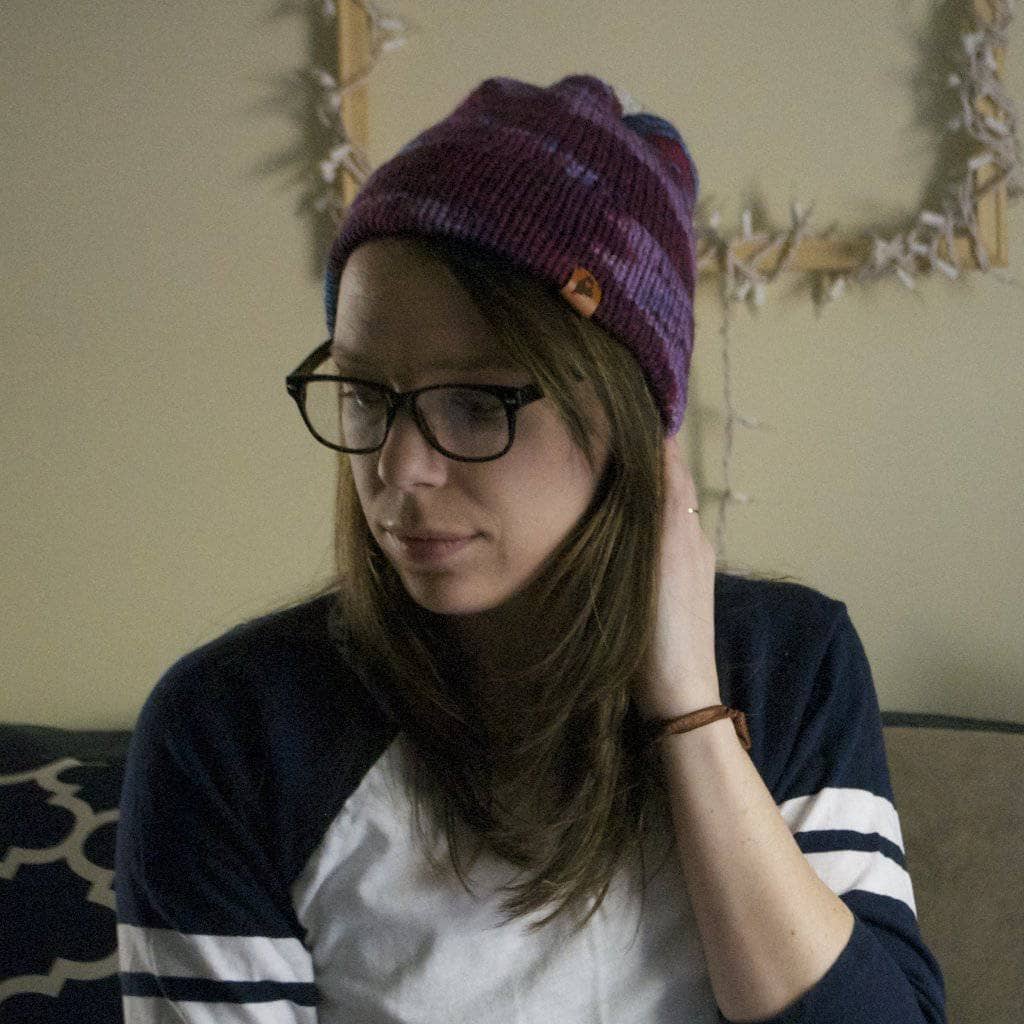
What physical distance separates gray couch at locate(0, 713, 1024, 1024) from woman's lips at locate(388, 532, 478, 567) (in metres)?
0.85

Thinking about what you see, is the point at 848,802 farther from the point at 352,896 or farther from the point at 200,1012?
the point at 200,1012

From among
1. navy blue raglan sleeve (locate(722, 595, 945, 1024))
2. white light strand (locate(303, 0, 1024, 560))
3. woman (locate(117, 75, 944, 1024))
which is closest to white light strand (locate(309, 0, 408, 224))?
white light strand (locate(303, 0, 1024, 560))

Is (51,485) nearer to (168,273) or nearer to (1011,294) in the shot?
(168,273)

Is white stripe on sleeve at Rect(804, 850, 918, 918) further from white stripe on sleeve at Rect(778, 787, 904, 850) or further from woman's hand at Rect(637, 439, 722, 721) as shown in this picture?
woman's hand at Rect(637, 439, 722, 721)

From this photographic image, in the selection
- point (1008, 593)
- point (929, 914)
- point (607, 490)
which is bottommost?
point (929, 914)

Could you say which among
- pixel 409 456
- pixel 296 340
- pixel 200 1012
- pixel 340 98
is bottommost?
pixel 200 1012

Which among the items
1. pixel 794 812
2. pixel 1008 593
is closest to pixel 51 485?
pixel 794 812

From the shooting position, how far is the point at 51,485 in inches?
74.1

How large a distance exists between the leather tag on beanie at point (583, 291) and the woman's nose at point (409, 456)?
149 mm

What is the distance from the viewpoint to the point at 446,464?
864 mm

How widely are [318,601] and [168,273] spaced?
97cm

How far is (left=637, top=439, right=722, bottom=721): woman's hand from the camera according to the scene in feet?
3.13

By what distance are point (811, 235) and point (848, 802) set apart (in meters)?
0.99

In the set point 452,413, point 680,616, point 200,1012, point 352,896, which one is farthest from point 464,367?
point 200,1012
